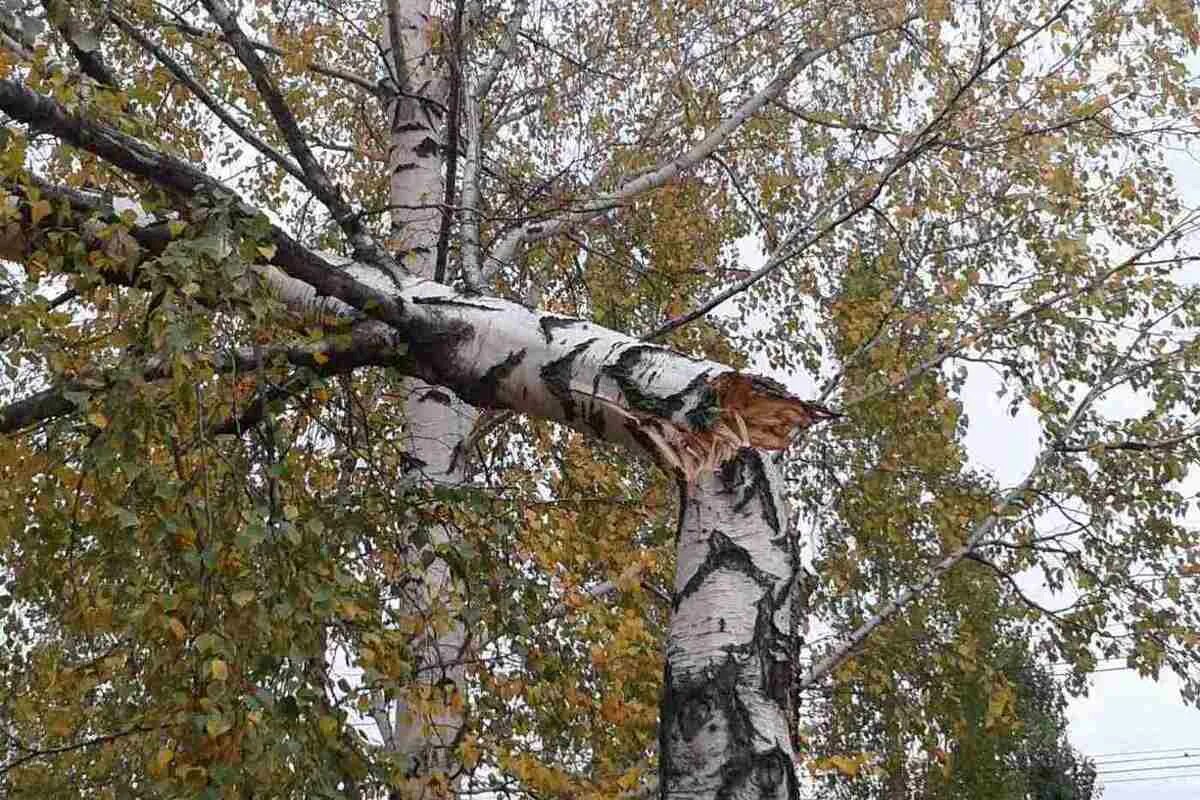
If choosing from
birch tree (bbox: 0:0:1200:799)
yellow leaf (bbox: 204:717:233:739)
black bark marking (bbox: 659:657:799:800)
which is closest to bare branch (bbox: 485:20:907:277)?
birch tree (bbox: 0:0:1200:799)

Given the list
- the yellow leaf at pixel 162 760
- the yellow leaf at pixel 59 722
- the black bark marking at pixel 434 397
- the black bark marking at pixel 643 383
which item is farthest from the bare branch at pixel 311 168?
the yellow leaf at pixel 162 760

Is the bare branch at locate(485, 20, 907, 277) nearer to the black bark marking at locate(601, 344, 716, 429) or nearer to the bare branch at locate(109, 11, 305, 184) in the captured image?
the bare branch at locate(109, 11, 305, 184)

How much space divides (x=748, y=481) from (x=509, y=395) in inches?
27.0

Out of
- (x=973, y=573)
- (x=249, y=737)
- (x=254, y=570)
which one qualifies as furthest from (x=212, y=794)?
(x=973, y=573)

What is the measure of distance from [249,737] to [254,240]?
0.94 metres

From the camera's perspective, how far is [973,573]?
464 inches

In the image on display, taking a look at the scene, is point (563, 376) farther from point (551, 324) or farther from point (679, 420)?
point (679, 420)

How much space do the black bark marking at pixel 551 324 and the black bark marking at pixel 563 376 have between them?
8 centimetres

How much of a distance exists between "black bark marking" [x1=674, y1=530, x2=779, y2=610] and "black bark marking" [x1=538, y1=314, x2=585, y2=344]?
2.15 ft

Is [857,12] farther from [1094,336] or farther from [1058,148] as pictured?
[1094,336]

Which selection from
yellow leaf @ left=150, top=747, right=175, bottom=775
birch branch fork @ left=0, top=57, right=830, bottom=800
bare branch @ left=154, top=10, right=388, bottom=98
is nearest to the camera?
yellow leaf @ left=150, top=747, right=175, bottom=775

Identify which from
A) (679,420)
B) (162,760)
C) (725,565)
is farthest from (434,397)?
(162,760)

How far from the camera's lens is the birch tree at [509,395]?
2197 millimetres

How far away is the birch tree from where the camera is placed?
220 centimetres
